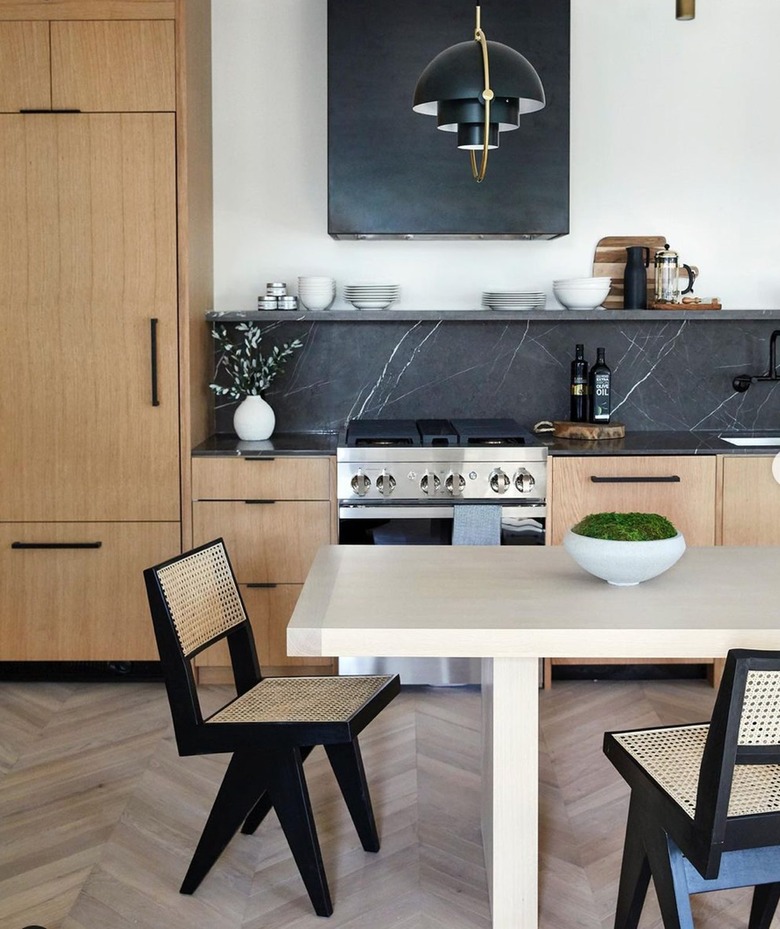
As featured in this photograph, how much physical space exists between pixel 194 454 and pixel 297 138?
1.45 meters

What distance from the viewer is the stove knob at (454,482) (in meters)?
3.90

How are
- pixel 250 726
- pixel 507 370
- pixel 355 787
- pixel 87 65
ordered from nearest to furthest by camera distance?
pixel 250 726, pixel 355 787, pixel 87 65, pixel 507 370

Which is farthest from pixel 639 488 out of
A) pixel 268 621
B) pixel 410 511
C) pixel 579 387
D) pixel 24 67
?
pixel 24 67

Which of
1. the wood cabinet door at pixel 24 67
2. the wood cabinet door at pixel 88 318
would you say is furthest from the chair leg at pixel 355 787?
the wood cabinet door at pixel 24 67

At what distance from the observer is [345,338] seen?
451 centimetres

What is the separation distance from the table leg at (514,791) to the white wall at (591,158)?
2526 millimetres

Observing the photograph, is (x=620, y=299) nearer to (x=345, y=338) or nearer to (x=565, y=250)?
(x=565, y=250)

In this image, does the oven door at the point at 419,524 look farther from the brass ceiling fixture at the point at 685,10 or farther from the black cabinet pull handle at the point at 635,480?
the brass ceiling fixture at the point at 685,10

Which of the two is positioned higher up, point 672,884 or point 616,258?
point 616,258

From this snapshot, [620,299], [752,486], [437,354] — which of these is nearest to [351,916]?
[752,486]

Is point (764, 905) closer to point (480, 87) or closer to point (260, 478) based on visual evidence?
point (480, 87)

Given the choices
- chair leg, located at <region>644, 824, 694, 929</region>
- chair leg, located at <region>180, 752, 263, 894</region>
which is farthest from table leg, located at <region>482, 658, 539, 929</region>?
chair leg, located at <region>180, 752, 263, 894</region>

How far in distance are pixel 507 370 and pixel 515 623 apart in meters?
2.52

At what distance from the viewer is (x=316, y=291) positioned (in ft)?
14.1
